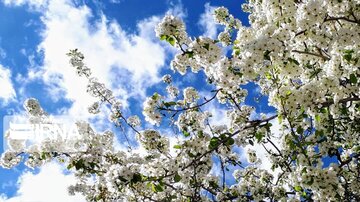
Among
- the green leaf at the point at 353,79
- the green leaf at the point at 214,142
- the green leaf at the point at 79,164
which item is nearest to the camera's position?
the green leaf at the point at 353,79

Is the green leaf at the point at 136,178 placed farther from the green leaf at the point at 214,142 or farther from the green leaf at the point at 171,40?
the green leaf at the point at 171,40

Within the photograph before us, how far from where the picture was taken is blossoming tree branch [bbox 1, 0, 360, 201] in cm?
661

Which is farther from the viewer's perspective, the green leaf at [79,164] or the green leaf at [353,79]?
the green leaf at [79,164]

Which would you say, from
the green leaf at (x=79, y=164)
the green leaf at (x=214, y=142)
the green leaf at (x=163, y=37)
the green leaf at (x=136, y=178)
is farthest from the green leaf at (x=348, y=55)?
the green leaf at (x=79, y=164)

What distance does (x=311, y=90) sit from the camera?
639 centimetres

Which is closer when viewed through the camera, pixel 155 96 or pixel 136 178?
pixel 136 178

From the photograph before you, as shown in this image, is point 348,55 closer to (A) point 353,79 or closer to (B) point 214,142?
(A) point 353,79

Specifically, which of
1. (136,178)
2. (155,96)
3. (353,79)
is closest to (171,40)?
(155,96)

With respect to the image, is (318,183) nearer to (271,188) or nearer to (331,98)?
(331,98)

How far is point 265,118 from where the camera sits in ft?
24.5

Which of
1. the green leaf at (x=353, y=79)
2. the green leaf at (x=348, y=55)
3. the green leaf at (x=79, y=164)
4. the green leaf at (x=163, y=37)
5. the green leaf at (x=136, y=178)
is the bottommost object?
the green leaf at (x=136, y=178)

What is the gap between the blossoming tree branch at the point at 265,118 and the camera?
21.7 ft

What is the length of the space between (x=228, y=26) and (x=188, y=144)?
4695mm

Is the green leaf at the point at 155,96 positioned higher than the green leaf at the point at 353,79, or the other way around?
the green leaf at the point at 155,96
